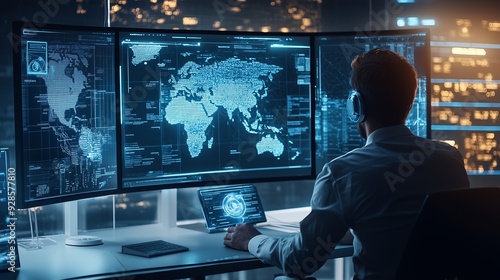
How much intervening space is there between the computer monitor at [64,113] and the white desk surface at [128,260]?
20 cm

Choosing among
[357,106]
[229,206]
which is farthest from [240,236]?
[357,106]

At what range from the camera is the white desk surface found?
2053 mm

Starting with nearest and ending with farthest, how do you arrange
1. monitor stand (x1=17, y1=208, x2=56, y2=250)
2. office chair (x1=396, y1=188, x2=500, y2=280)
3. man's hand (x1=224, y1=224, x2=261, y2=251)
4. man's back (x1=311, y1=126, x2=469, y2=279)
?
1. office chair (x1=396, y1=188, x2=500, y2=280)
2. man's back (x1=311, y1=126, x2=469, y2=279)
3. man's hand (x1=224, y1=224, x2=261, y2=251)
4. monitor stand (x1=17, y1=208, x2=56, y2=250)

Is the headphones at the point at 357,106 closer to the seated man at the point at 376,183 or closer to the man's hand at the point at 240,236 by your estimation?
the seated man at the point at 376,183

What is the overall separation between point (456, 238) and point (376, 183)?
0.34m

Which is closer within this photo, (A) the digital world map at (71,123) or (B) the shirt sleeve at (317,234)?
(B) the shirt sleeve at (317,234)

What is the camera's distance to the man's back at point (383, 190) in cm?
175

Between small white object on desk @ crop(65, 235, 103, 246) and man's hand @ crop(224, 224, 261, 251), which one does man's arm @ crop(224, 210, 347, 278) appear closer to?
man's hand @ crop(224, 224, 261, 251)

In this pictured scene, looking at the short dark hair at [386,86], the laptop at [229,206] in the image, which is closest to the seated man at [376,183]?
the short dark hair at [386,86]

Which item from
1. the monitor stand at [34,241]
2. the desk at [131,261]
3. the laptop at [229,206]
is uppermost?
the laptop at [229,206]

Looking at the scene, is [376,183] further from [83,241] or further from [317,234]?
[83,241]

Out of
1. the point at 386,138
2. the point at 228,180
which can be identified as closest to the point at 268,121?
the point at 228,180

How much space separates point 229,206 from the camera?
267cm

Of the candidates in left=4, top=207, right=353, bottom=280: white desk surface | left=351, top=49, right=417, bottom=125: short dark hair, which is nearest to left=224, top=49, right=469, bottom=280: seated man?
left=351, top=49, right=417, bottom=125: short dark hair
